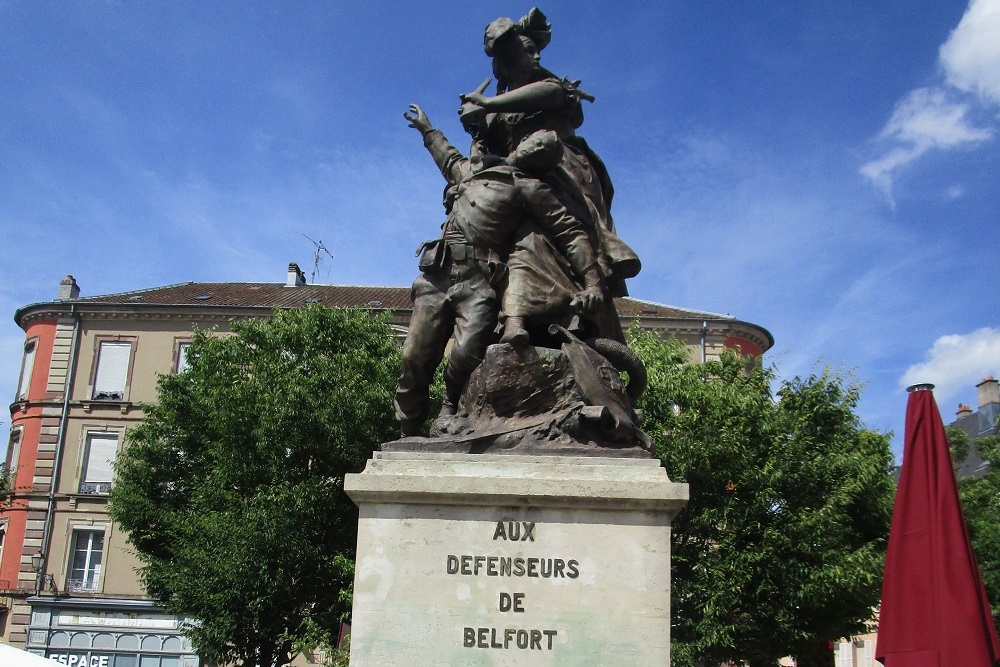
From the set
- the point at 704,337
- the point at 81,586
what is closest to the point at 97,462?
the point at 81,586

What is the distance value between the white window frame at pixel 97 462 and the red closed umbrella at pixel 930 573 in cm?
3075

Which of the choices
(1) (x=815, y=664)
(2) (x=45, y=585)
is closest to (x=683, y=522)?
(1) (x=815, y=664)

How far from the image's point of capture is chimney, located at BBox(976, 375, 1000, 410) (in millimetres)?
48062

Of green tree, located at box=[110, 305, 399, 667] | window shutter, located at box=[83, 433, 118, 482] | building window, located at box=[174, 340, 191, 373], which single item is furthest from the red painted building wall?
green tree, located at box=[110, 305, 399, 667]

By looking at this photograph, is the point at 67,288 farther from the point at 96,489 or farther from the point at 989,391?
the point at 989,391

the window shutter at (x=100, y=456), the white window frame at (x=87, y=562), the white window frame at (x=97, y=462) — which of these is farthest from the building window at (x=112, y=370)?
the white window frame at (x=87, y=562)

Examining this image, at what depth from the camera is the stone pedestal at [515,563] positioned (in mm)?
5547

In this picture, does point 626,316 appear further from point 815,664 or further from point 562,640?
point 562,640

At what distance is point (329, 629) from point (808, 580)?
919 centimetres

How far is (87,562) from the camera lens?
33.5 meters

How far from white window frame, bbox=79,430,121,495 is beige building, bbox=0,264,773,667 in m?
0.05

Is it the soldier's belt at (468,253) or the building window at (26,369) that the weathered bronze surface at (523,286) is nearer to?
the soldier's belt at (468,253)

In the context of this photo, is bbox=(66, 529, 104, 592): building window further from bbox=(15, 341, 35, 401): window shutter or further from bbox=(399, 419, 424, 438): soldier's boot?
bbox=(399, 419, 424, 438): soldier's boot

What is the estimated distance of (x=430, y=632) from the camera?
560cm
